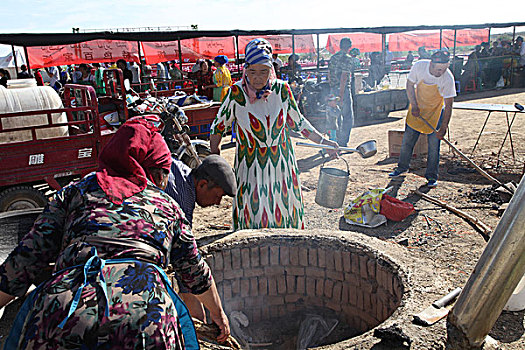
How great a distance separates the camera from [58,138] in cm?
535

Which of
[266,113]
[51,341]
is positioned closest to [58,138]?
[266,113]

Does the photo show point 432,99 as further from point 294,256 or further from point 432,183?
point 294,256

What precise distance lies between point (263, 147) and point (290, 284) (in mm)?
983

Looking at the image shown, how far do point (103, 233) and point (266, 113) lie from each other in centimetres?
188

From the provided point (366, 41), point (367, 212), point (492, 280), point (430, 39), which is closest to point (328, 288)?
point (492, 280)

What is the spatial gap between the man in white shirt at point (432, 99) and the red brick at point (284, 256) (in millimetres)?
3715

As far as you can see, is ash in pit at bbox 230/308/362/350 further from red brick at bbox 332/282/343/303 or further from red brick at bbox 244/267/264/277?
red brick at bbox 244/267/264/277

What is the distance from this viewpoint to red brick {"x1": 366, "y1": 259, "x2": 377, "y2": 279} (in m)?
2.65

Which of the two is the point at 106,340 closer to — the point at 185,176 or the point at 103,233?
the point at 103,233

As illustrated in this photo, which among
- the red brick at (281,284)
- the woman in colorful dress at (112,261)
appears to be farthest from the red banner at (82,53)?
the woman in colorful dress at (112,261)

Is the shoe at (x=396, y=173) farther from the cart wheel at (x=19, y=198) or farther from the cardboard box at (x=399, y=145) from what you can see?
the cart wheel at (x=19, y=198)

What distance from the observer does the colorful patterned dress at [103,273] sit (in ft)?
4.44

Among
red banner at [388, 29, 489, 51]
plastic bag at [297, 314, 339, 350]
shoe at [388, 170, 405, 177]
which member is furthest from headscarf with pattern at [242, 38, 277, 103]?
red banner at [388, 29, 489, 51]

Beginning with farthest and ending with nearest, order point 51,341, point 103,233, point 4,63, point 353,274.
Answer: point 4,63 < point 353,274 < point 103,233 < point 51,341
